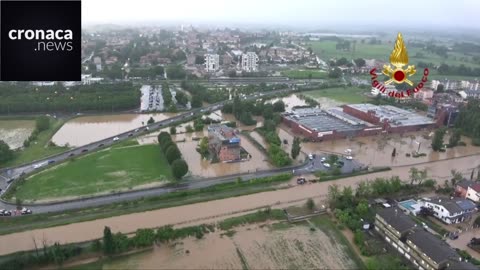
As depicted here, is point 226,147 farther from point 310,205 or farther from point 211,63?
point 211,63

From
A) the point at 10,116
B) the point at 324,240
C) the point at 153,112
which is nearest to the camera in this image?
the point at 324,240

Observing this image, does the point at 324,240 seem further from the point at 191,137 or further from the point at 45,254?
the point at 191,137

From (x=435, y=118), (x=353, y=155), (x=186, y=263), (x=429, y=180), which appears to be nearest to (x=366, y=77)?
(x=435, y=118)

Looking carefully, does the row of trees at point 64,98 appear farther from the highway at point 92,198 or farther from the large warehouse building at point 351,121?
the large warehouse building at point 351,121

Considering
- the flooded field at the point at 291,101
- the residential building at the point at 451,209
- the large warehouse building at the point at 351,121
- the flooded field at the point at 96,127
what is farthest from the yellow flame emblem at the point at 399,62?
the flooded field at the point at 291,101

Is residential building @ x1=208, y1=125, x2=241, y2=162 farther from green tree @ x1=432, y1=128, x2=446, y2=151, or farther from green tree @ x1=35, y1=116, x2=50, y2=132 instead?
green tree @ x1=432, y1=128, x2=446, y2=151

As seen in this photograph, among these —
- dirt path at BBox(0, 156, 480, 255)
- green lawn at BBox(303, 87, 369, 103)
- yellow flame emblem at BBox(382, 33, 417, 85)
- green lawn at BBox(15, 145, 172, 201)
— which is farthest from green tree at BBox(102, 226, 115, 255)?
green lawn at BBox(303, 87, 369, 103)
